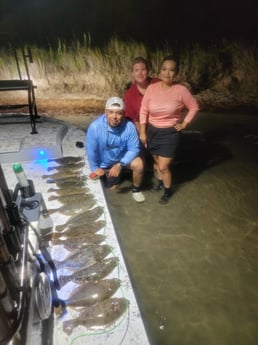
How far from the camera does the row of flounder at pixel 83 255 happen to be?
83.4 inches

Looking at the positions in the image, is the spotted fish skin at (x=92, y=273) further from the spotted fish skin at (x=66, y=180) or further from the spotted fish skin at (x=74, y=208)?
the spotted fish skin at (x=66, y=180)

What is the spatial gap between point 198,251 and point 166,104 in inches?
78.2

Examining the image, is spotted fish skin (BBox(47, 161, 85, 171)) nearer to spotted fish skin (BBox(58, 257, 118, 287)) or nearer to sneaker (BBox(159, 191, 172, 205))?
sneaker (BBox(159, 191, 172, 205))

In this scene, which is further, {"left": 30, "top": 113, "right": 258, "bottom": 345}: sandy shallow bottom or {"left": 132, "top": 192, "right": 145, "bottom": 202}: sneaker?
{"left": 132, "top": 192, "right": 145, "bottom": 202}: sneaker

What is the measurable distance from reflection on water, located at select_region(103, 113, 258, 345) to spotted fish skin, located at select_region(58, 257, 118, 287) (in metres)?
0.52

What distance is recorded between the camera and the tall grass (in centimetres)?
872

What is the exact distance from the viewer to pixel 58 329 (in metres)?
2.00

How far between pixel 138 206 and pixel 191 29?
346 inches

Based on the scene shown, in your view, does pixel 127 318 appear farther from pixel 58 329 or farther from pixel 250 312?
pixel 250 312

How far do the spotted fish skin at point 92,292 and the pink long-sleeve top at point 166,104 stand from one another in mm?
2217

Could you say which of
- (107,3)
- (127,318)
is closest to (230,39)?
(107,3)

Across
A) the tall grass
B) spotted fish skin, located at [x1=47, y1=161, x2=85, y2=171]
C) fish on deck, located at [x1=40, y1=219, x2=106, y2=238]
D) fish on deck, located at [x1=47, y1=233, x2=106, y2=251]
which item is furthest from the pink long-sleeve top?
the tall grass

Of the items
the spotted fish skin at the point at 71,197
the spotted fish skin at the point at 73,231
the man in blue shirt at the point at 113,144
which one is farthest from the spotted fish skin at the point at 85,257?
the man in blue shirt at the point at 113,144

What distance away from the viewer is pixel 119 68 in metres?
8.94
